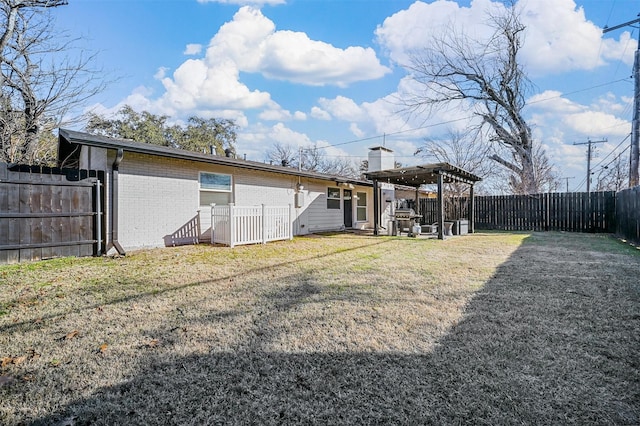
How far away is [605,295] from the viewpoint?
3758mm

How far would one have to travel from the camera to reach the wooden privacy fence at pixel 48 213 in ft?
18.0

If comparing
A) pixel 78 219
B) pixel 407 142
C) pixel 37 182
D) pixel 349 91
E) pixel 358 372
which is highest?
pixel 349 91

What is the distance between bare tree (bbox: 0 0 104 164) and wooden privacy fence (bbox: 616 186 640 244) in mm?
16179

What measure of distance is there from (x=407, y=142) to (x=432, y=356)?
22.9 meters

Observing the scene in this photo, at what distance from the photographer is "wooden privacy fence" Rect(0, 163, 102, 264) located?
547 cm

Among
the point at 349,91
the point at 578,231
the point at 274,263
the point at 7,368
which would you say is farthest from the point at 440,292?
the point at 349,91

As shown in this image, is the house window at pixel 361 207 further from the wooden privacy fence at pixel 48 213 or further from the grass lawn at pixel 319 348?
the wooden privacy fence at pixel 48 213

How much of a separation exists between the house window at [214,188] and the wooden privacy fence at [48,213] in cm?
262

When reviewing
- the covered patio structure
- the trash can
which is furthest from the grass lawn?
the trash can

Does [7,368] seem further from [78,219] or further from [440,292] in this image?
[78,219]

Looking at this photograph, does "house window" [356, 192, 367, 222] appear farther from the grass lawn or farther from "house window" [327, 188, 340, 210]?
the grass lawn

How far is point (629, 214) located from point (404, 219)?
250 inches

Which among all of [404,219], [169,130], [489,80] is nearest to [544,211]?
[404,219]

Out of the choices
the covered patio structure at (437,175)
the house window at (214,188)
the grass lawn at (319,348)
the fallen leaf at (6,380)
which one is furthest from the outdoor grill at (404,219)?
the fallen leaf at (6,380)
